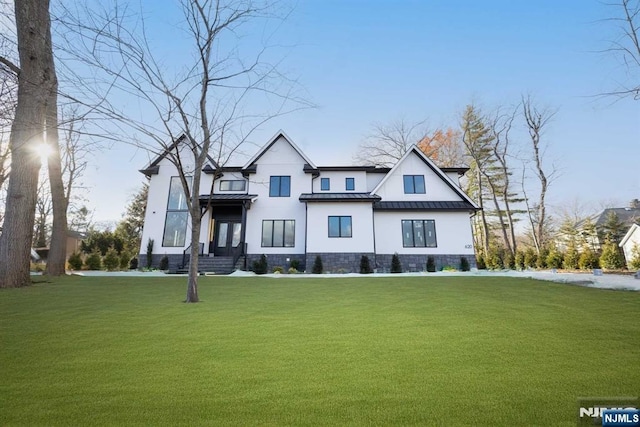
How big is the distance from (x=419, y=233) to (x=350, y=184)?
5.39 meters

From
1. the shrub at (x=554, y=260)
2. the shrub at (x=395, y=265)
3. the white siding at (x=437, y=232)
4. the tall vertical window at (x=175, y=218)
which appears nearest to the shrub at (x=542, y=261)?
the shrub at (x=554, y=260)

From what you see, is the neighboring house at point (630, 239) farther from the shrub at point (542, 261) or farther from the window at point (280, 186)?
the window at point (280, 186)

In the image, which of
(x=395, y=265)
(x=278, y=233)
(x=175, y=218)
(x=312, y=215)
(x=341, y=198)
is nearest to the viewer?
(x=395, y=265)

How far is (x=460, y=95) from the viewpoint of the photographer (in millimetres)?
28109

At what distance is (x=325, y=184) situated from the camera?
19.4 m

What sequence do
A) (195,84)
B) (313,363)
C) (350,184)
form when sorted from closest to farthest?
(313,363) < (195,84) < (350,184)

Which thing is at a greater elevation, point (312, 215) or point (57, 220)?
point (312, 215)

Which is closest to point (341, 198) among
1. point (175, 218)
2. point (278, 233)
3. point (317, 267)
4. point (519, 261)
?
point (317, 267)

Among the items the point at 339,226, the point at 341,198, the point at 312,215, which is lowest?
the point at 339,226

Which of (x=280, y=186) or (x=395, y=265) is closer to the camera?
(x=395, y=265)

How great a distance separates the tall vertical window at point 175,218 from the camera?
721 inches

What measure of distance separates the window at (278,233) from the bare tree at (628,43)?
49.0 feet

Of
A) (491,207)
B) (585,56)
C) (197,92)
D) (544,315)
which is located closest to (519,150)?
(491,207)

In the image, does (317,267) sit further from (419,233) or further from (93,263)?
(93,263)
